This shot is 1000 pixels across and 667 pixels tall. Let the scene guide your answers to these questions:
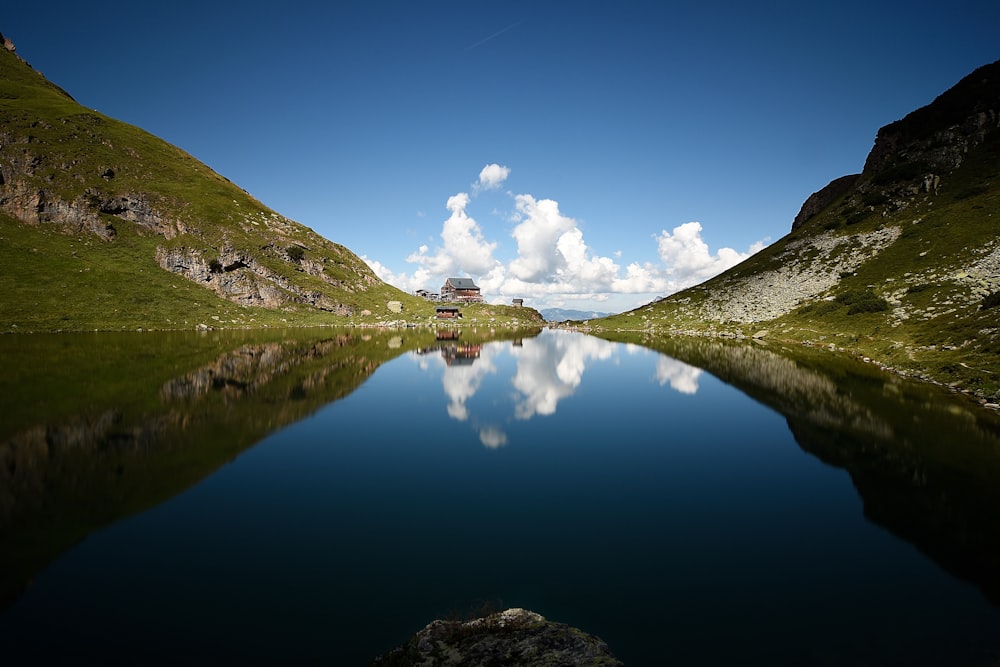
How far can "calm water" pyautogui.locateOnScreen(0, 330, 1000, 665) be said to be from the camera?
31.1ft

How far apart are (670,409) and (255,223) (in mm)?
170320

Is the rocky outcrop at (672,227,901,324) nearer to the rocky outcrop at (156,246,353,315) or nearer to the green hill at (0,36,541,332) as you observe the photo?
the green hill at (0,36,541,332)

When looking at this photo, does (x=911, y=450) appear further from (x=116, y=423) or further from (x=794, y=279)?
(x=794, y=279)

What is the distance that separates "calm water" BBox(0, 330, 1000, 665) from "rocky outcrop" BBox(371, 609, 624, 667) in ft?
3.07

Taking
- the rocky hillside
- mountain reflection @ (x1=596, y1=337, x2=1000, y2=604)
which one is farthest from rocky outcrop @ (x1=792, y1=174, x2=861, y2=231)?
mountain reflection @ (x1=596, y1=337, x2=1000, y2=604)

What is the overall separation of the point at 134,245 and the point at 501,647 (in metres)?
163

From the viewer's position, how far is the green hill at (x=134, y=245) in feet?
322

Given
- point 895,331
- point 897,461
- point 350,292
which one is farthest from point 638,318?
point 897,461

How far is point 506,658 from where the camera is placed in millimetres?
8211

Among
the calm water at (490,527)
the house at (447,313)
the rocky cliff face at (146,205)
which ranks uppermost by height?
the rocky cliff face at (146,205)

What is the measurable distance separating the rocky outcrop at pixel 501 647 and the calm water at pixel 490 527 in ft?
3.07

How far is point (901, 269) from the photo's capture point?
286 feet

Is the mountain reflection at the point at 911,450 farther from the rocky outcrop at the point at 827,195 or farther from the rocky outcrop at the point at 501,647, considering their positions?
the rocky outcrop at the point at 827,195

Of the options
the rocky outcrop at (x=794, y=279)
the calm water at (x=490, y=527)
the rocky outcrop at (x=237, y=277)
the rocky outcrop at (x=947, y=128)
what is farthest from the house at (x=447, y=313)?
the rocky outcrop at (x=947, y=128)
